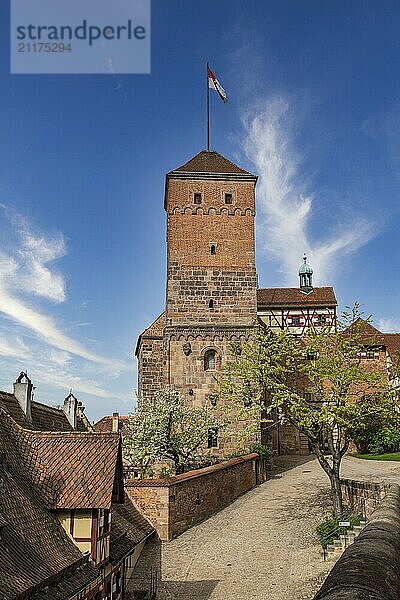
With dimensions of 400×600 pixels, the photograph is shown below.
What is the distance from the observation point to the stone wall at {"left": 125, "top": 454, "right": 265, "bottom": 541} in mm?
22094

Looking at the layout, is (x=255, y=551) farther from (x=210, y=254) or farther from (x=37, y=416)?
(x=210, y=254)

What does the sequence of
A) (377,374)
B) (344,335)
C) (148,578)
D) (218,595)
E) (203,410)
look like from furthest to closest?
(203,410) < (344,335) < (377,374) < (148,578) < (218,595)

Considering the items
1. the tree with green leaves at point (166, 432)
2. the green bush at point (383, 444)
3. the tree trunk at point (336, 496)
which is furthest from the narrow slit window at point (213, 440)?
the green bush at point (383, 444)

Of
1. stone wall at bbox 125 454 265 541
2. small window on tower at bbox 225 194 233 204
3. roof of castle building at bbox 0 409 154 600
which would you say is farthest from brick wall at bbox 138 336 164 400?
roof of castle building at bbox 0 409 154 600

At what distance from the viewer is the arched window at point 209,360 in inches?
1418

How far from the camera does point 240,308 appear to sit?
36938 millimetres

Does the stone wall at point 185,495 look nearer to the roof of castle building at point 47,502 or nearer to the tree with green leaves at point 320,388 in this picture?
the tree with green leaves at point 320,388

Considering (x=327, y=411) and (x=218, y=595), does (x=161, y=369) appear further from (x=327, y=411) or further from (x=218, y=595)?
(x=218, y=595)

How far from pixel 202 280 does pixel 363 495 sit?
17844mm

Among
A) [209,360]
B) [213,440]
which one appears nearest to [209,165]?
[209,360]

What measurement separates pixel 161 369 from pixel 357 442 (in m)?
16.2

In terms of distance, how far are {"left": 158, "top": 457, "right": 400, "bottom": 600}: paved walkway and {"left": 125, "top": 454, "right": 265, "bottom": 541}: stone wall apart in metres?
0.41

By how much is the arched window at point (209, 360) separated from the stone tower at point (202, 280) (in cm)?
6

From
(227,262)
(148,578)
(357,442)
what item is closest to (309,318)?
(357,442)
